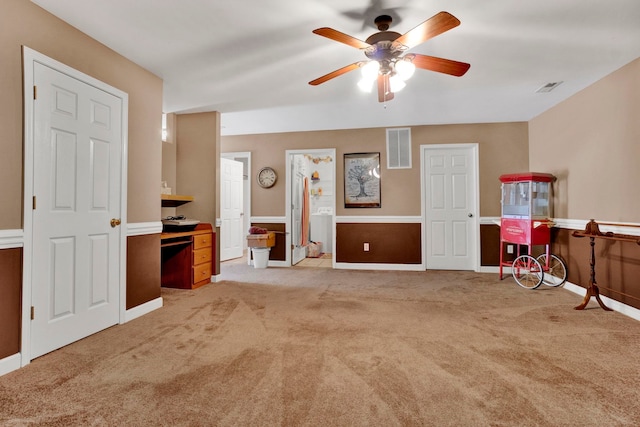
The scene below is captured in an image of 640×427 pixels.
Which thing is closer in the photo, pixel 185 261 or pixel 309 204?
pixel 185 261

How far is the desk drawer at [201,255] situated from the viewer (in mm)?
3991

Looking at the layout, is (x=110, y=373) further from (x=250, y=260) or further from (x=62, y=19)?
(x=250, y=260)

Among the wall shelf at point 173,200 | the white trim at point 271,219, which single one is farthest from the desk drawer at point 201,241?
the white trim at point 271,219

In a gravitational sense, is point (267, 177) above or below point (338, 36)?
below

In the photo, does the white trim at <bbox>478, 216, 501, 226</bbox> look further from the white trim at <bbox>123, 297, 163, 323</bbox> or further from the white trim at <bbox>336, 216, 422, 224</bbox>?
the white trim at <bbox>123, 297, 163, 323</bbox>

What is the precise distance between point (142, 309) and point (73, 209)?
1.16 metres

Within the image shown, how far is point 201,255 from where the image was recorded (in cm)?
411

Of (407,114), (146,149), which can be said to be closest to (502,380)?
(146,149)

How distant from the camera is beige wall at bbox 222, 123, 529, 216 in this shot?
5023mm

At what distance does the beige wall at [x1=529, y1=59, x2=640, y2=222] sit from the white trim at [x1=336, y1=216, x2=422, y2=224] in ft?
6.38

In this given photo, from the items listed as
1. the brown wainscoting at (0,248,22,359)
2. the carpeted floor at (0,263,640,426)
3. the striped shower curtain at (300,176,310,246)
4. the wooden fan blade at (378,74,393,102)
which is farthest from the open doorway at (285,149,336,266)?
the brown wainscoting at (0,248,22,359)

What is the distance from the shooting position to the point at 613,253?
317 cm

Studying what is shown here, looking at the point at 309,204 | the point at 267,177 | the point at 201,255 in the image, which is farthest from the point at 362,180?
the point at 201,255

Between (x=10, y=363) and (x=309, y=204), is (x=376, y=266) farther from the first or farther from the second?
(x=10, y=363)
